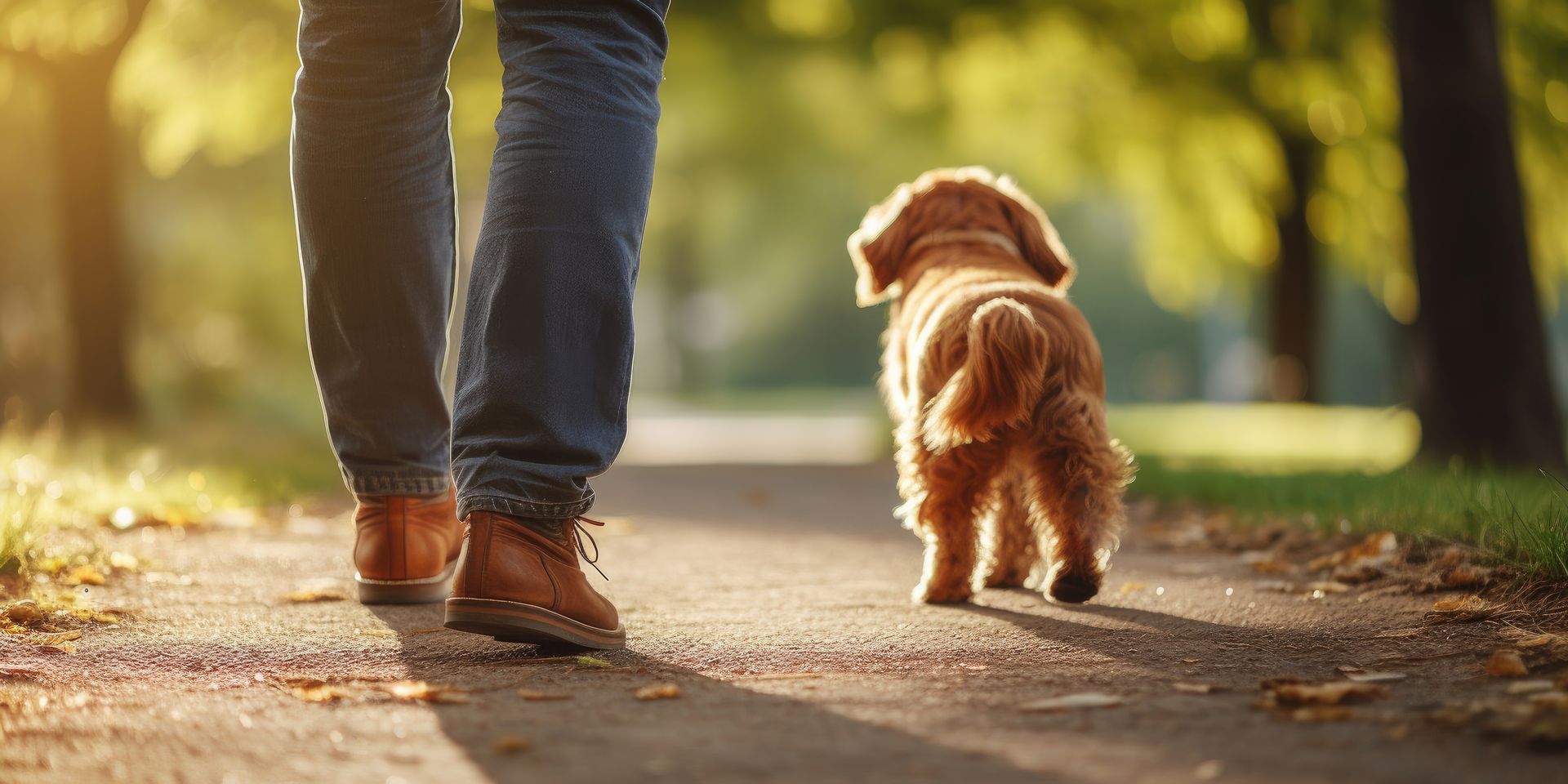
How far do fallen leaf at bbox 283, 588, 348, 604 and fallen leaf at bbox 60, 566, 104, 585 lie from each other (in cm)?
44

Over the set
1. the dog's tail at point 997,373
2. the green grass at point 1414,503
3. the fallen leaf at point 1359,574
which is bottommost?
the fallen leaf at point 1359,574

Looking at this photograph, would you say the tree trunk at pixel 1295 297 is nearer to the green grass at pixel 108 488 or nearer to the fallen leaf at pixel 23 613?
the green grass at pixel 108 488

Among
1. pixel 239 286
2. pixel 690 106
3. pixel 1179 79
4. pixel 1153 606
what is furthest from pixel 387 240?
pixel 239 286

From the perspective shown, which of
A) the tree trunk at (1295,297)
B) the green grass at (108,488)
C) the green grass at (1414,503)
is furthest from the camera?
the tree trunk at (1295,297)

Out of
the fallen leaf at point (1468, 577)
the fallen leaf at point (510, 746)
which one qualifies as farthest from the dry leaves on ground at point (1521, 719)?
the fallen leaf at point (510, 746)

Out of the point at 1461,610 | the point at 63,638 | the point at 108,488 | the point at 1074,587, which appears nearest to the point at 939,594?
the point at 1074,587

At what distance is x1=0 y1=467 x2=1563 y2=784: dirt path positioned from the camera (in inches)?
70.7

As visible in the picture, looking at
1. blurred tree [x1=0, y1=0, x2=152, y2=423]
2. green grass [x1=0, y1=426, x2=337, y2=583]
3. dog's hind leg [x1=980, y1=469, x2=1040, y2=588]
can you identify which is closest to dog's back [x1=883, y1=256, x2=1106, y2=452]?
dog's hind leg [x1=980, y1=469, x2=1040, y2=588]

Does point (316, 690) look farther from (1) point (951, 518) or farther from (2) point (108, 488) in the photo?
(2) point (108, 488)

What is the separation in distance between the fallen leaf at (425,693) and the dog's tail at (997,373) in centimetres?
146

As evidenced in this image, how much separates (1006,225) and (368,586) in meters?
2.08

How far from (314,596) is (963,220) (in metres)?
2.06

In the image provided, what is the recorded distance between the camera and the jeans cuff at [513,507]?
242cm

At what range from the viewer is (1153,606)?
320cm
